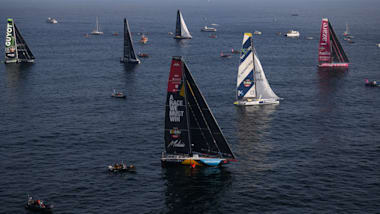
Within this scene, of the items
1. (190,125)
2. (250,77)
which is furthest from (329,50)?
(190,125)

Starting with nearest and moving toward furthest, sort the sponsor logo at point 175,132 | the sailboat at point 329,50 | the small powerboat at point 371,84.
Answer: the sponsor logo at point 175,132, the small powerboat at point 371,84, the sailboat at point 329,50

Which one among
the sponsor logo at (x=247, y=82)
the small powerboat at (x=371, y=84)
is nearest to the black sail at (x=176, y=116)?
the sponsor logo at (x=247, y=82)

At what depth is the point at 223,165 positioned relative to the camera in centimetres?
9338

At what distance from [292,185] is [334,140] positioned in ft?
95.5

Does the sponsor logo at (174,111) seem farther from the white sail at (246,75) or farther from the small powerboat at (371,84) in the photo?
the small powerboat at (371,84)

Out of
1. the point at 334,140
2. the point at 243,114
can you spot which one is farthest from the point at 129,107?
the point at 334,140

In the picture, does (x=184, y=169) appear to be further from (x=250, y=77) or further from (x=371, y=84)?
(x=371, y=84)

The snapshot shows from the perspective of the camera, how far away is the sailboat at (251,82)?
13488 cm

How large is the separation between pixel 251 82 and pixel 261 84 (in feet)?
9.97

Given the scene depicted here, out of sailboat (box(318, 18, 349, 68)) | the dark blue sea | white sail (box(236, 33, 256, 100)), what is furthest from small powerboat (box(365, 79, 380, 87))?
white sail (box(236, 33, 256, 100))

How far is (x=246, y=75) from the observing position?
136 metres

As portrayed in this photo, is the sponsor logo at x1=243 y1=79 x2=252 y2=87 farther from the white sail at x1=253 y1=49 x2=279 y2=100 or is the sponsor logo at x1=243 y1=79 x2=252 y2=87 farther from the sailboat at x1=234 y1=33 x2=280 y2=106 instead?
the white sail at x1=253 y1=49 x2=279 y2=100

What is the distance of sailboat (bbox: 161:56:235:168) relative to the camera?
89188 millimetres

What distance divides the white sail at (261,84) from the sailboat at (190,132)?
4895 cm
